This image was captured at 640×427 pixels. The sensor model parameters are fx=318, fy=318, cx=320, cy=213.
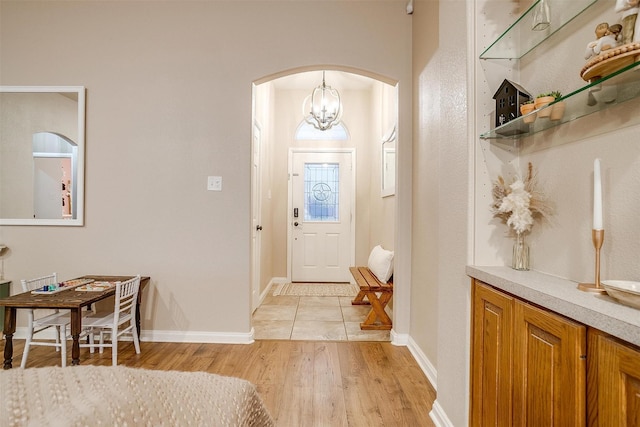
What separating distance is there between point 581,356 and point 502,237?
2.25ft

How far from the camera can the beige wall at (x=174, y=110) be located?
2797mm

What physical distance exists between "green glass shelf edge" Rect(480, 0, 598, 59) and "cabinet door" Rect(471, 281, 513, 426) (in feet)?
3.38

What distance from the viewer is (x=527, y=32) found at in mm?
1336

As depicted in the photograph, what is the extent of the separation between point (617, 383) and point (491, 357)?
0.58m

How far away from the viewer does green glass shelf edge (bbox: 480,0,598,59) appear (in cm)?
114

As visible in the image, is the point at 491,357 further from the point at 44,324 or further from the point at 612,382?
the point at 44,324

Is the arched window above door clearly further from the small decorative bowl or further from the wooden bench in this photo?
the small decorative bowl

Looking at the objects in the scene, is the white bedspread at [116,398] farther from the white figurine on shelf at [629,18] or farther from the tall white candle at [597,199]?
the white figurine on shelf at [629,18]

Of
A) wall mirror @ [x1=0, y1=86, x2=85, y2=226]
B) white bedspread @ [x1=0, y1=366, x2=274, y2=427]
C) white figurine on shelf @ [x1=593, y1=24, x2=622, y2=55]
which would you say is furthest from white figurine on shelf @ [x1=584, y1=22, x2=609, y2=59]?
wall mirror @ [x1=0, y1=86, x2=85, y2=226]

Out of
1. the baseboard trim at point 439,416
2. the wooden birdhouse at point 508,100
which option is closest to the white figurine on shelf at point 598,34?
the wooden birdhouse at point 508,100

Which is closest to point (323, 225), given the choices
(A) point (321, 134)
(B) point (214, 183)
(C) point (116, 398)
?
(A) point (321, 134)

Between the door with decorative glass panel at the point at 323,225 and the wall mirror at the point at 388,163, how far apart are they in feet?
4.60

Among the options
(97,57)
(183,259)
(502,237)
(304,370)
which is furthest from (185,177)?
(502,237)

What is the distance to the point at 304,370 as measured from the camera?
2.32 m
